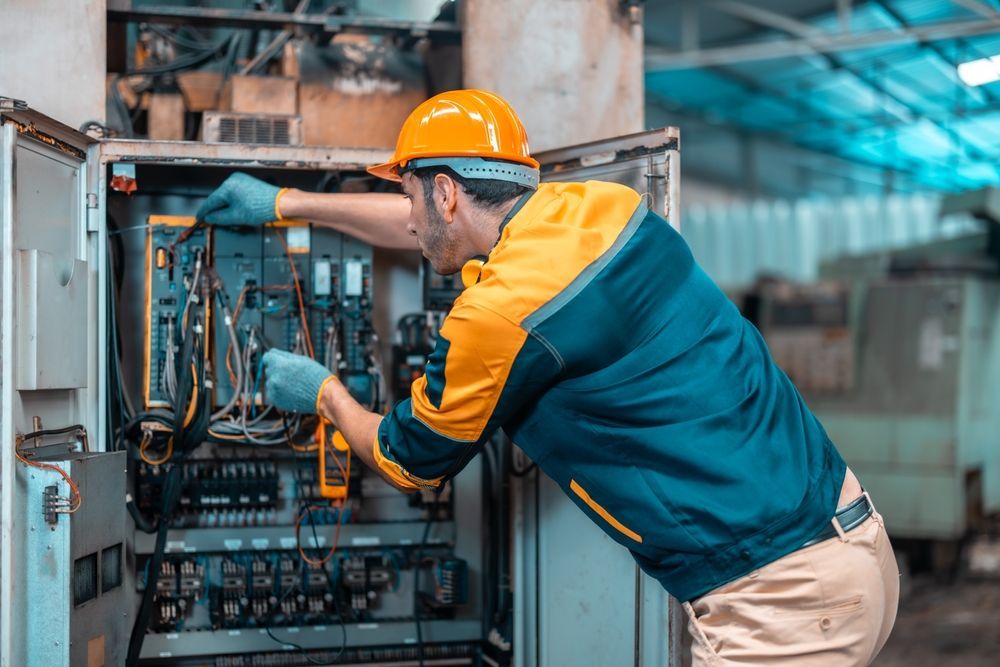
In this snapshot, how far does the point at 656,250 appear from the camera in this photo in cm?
171

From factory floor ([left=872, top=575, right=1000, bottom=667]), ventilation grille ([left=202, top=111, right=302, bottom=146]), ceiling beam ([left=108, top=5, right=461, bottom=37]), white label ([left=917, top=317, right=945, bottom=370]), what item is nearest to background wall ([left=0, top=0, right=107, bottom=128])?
ceiling beam ([left=108, top=5, right=461, bottom=37])

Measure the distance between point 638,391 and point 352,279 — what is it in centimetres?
140

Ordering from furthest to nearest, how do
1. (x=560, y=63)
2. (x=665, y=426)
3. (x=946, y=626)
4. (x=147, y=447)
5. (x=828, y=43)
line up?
(x=828, y=43) < (x=946, y=626) < (x=560, y=63) < (x=147, y=447) < (x=665, y=426)

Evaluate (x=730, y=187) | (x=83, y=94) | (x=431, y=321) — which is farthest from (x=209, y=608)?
(x=730, y=187)

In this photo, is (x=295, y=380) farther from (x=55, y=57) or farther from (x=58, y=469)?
(x=55, y=57)

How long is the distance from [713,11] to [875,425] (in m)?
3.69

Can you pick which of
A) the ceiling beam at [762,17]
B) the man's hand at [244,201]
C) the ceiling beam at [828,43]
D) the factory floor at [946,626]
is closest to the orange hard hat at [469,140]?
the man's hand at [244,201]

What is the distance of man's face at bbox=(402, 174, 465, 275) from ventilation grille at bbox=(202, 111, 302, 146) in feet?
3.12

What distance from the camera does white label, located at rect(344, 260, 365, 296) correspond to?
9.33ft

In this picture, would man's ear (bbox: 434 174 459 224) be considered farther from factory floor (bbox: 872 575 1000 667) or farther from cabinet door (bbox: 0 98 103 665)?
factory floor (bbox: 872 575 1000 667)

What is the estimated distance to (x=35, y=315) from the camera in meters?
2.07

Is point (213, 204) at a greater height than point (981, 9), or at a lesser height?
lesser

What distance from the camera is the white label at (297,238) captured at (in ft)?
9.29

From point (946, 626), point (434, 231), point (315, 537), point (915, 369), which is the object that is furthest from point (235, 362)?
point (915, 369)
